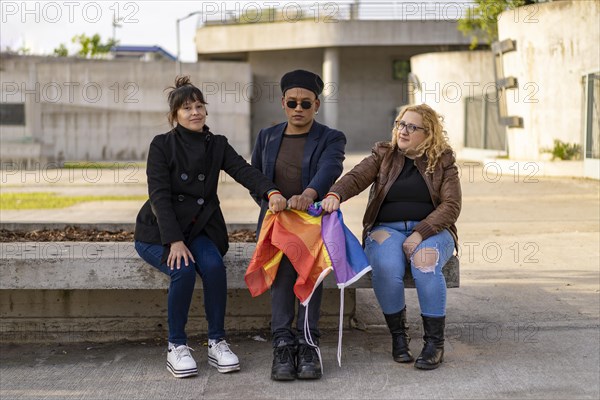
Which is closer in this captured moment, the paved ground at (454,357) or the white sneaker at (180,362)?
the paved ground at (454,357)

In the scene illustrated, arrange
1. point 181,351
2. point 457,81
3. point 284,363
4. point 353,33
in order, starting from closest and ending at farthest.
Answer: point 284,363 → point 181,351 → point 457,81 → point 353,33

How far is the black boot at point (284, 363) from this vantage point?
4.61m

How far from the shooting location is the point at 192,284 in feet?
15.7

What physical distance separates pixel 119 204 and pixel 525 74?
993cm

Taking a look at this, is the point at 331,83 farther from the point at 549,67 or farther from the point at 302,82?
the point at 302,82

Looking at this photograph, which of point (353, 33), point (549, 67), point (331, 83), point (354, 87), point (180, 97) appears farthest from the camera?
point (354, 87)

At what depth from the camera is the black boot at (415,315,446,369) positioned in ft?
15.7

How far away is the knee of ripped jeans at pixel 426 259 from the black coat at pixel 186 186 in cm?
93

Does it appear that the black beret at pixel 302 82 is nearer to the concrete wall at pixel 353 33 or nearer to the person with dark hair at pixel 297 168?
the person with dark hair at pixel 297 168

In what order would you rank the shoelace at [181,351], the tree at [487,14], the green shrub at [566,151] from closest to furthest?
the shoelace at [181,351], the green shrub at [566,151], the tree at [487,14]

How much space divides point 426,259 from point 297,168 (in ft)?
3.13

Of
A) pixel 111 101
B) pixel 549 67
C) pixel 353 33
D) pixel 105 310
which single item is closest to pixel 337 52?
pixel 353 33

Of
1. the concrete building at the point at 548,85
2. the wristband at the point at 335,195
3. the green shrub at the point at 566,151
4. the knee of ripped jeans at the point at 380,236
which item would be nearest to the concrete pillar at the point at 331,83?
the concrete building at the point at 548,85

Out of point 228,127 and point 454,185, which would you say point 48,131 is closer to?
point 228,127
